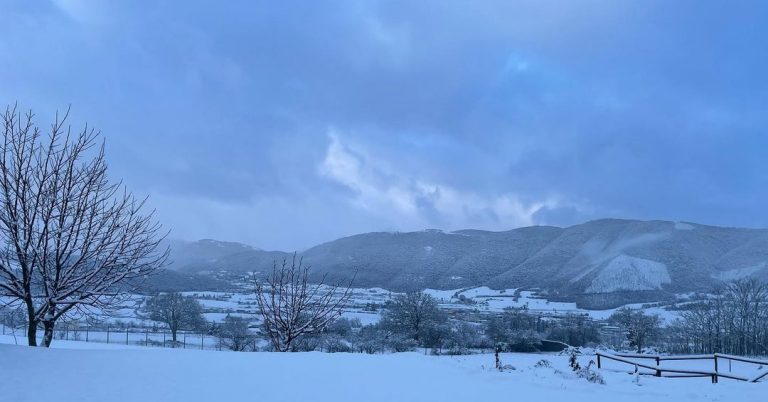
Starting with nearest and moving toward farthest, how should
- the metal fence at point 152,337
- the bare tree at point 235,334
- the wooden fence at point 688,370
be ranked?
the wooden fence at point 688,370 < the bare tree at point 235,334 < the metal fence at point 152,337

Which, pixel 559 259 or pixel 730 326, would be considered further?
pixel 559 259

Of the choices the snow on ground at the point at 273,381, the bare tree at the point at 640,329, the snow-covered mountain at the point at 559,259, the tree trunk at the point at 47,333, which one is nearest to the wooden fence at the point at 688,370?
the snow on ground at the point at 273,381

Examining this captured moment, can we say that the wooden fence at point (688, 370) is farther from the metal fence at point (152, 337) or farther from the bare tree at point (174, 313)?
the bare tree at point (174, 313)

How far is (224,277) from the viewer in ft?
346

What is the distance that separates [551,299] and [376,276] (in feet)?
107

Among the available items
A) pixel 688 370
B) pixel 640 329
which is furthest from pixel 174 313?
pixel 688 370

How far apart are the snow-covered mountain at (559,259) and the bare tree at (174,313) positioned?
124ft

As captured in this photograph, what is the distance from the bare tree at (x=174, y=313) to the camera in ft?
169

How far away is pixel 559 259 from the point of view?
121m

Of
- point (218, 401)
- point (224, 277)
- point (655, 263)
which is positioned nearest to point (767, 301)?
point (218, 401)

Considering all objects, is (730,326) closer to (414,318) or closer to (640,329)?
(640,329)

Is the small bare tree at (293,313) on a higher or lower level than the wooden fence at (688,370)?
higher

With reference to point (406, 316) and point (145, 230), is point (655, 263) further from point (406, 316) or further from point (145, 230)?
point (145, 230)

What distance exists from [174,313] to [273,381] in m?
45.3
